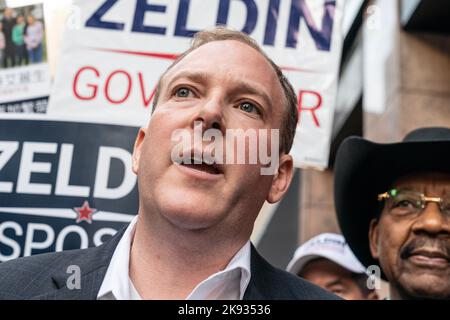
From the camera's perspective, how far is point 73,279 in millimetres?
1874

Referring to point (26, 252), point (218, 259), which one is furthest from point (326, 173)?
point (218, 259)

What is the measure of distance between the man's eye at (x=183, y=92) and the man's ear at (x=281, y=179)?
16.3 inches

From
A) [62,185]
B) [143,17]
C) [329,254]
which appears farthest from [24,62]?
[329,254]

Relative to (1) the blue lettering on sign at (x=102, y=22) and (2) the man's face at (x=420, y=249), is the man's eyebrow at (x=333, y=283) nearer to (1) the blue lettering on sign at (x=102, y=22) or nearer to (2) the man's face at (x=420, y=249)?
(2) the man's face at (x=420, y=249)

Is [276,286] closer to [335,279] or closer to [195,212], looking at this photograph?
[195,212]

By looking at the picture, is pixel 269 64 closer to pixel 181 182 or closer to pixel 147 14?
pixel 181 182

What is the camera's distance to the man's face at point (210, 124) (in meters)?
1.85

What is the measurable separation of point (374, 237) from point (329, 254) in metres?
1.04

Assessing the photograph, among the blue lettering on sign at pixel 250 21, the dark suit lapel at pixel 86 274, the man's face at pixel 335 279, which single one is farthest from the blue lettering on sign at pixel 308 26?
the dark suit lapel at pixel 86 274

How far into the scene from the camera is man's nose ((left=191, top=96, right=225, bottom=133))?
1.86m

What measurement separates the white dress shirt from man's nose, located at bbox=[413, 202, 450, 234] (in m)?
0.90

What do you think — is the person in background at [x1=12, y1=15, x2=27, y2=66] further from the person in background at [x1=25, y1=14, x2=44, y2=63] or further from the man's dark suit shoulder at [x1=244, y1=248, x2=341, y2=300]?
the man's dark suit shoulder at [x1=244, y1=248, x2=341, y2=300]

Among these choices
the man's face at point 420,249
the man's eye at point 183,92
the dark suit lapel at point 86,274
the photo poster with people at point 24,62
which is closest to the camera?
the dark suit lapel at point 86,274

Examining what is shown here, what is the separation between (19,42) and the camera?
3.70m
